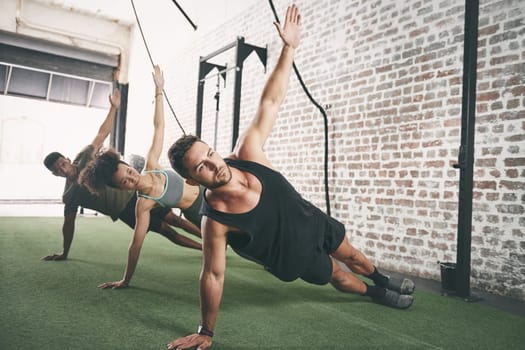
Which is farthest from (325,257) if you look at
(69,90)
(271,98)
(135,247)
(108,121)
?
(69,90)

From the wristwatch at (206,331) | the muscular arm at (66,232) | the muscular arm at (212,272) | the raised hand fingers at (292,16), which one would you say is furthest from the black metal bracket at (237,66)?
the wristwatch at (206,331)

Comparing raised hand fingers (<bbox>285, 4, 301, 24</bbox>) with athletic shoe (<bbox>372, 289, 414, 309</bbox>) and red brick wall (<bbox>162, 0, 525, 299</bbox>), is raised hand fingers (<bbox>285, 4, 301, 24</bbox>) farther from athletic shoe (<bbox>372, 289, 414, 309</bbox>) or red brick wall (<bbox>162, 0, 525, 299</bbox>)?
athletic shoe (<bbox>372, 289, 414, 309</bbox>)

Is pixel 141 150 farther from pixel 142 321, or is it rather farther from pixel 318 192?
pixel 142 321

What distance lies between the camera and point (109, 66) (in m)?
9.06

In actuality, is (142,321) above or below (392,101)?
below

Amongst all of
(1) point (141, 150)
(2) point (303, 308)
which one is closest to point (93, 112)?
(1) point (141, 150)

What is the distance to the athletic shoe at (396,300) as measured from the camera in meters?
2.45

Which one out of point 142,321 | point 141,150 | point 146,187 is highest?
→ point 141,150

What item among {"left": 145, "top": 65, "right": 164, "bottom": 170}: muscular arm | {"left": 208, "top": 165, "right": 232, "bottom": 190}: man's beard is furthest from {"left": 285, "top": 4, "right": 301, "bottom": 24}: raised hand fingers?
{"left": 145, "top": 65, "right": 164, "bottom": 170}: muscular arm

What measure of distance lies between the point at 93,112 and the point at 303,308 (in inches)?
435

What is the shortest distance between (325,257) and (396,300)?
0.65m

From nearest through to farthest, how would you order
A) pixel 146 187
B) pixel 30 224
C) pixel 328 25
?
pixel 146 187 < pixel 328 25 < pixel 30 224

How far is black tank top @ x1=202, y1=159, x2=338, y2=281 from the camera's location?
1.86 meters

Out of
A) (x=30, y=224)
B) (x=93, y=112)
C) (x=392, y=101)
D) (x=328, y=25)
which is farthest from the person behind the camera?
(x=93, y=112)
